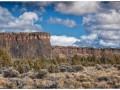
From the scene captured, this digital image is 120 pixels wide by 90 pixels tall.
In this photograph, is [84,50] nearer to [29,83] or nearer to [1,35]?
[1,35]

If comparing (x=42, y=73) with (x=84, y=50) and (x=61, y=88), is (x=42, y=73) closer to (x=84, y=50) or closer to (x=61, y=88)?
(x=61, y=88)

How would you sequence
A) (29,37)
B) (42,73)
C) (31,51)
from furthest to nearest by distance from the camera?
(29,37) → (31,51) → (42,73)

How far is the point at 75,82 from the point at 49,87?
5.63 ft

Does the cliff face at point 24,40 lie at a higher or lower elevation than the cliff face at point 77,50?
higher

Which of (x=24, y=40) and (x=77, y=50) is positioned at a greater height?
(x=24, y=40)

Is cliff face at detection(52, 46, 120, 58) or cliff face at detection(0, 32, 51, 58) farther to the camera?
cliff face at detection(52, 46, 120, 58)

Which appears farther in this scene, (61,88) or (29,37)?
(29,37)

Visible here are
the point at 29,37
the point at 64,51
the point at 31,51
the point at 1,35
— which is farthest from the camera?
the point at 64,51

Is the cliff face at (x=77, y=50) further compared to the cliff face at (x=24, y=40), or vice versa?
the cliff face at (x=77, y=50)

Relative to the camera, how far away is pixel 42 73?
18.9 m

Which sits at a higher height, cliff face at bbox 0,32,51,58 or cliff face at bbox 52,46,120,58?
cliff face at bbox 0,32,51,58

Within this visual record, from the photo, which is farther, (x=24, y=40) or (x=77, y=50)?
(x=77, y=50)

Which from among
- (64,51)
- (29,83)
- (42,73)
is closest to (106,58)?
(42,73)

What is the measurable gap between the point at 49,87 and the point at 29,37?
3406 inches
